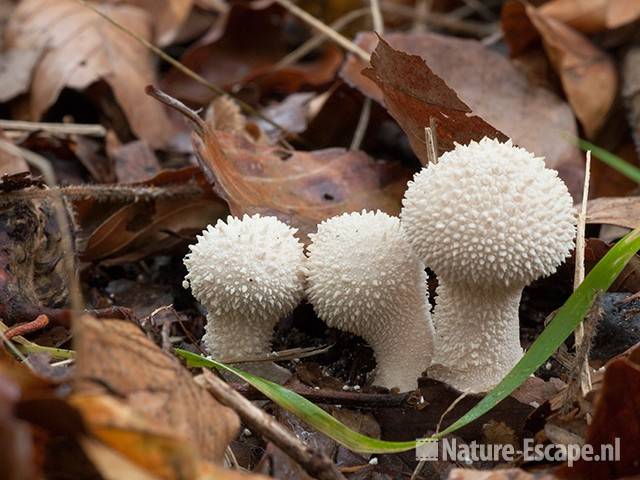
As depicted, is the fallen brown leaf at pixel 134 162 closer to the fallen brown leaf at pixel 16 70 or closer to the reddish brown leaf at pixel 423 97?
the fallen brown leaf at pixel 16 70

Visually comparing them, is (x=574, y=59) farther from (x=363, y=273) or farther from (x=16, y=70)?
(x=16, y=70)

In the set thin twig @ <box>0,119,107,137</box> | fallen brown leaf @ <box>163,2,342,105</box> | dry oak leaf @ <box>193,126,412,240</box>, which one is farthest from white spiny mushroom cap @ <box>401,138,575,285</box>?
fallen brown leaf @ <box>163,2,342,105</box>

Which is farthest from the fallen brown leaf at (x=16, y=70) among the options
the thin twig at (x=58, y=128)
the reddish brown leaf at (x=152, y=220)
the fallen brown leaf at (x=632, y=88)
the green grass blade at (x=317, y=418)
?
the fallen brown leaf at (x=632, y=88)

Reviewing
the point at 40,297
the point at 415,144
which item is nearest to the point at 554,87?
the point at 415,144

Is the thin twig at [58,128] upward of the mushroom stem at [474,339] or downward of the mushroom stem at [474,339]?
downward

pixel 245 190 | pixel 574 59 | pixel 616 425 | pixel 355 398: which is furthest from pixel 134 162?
pixel 616 425

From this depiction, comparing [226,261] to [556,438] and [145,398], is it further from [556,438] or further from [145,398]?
[556,438]

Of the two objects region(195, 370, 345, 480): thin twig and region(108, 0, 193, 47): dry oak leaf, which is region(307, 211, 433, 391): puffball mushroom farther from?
region(108, 0, 193, 47): dry oak leaf

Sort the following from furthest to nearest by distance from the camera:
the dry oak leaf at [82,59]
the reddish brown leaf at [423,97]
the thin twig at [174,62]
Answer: the dry oak leaf at [82,59], the thin twig at [174,62], the reddish brown leaf at [423,97]
